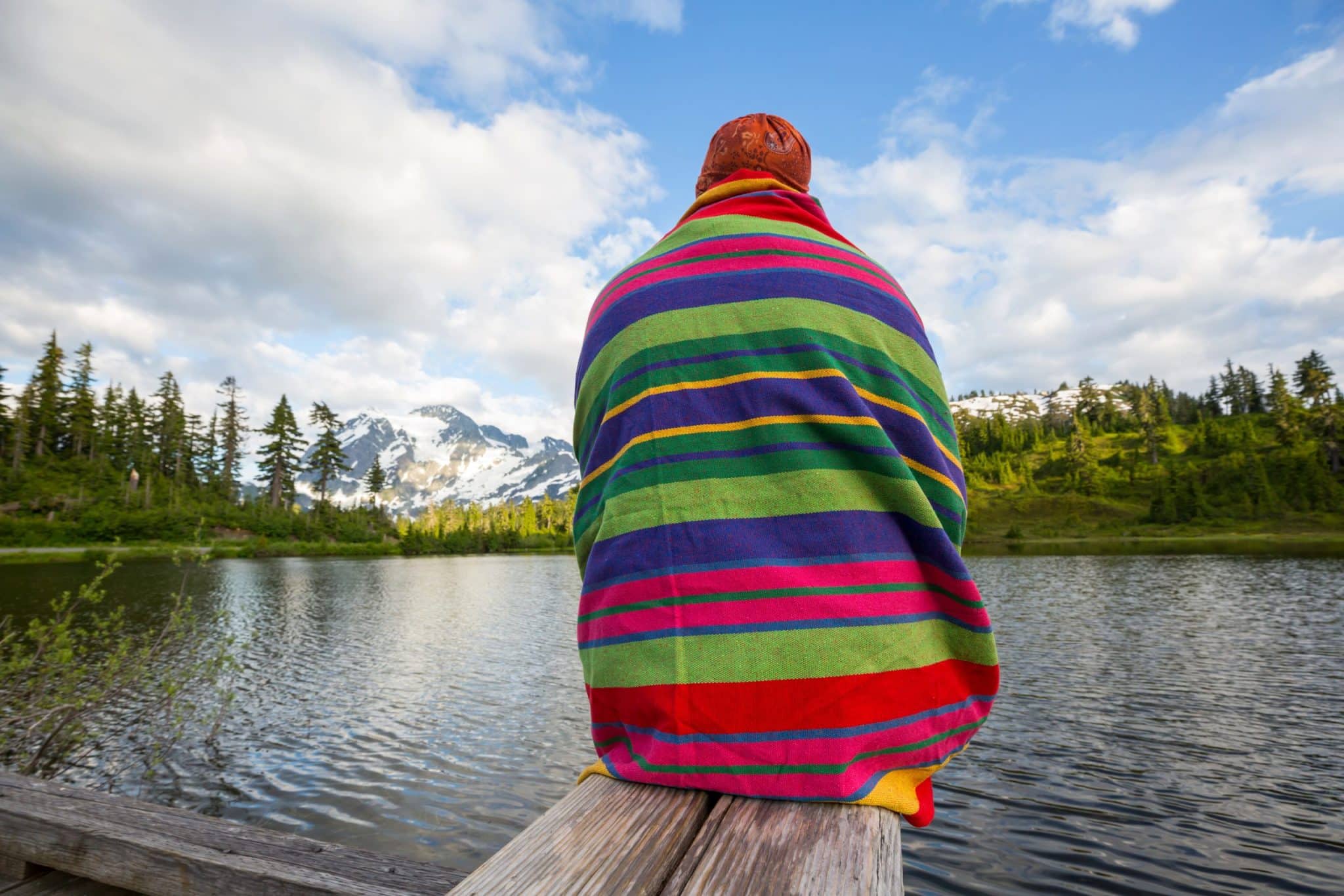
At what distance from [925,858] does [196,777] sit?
8.84m

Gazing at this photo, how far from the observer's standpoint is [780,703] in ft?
3.66

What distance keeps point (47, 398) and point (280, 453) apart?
846 inches

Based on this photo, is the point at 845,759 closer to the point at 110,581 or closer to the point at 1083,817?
the point at 1083,817

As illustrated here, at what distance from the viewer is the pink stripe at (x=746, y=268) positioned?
1.35m

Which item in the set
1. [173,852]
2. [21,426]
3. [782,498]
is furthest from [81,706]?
[21,426]

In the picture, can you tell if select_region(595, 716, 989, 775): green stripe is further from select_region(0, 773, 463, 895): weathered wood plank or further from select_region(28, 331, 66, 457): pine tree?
select_region(28, 331, 66, 457): pine tree

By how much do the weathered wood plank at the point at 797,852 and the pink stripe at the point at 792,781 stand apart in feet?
0.07

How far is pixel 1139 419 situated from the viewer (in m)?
98.7

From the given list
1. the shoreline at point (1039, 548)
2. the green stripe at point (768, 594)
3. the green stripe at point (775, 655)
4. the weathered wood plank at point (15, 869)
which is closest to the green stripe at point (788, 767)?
the green stripe at point (775, 655)

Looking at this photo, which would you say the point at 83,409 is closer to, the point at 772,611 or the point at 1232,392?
the point at 772,611

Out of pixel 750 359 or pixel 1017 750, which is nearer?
pixel 750 359

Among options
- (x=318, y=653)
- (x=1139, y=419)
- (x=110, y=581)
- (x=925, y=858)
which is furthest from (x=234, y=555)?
(x=1139, y=419)

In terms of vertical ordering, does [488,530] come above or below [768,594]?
above

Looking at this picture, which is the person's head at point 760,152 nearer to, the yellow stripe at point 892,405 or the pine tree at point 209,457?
the yellow stripe at point 892,405
